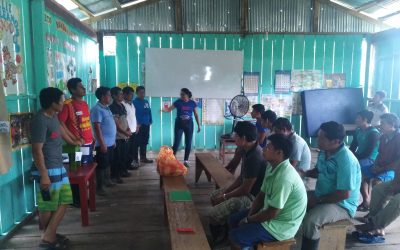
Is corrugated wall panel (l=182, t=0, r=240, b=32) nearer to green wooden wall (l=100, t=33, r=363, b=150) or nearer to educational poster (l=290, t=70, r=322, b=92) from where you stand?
green wooden wall (l=100, t=33, r=363, b=150)

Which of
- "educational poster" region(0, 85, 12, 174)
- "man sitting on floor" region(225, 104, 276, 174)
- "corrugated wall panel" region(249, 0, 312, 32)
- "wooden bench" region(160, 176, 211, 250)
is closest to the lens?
"educational poster" region(0, 85, 12, 174)

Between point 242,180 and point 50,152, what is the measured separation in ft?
5.36

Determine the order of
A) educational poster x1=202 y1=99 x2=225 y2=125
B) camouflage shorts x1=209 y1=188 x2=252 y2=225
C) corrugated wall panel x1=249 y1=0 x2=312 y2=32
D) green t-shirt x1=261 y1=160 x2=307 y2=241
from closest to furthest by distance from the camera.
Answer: green t-shirt x1=261 y1=160 x2=307 y2=241, camouflage shorts x1=209 y1=188 x2=252 y2=225, educational poster x1=202 y1=99 x2=225 y2=125, corrugated wall panel x1=249 y1=0 x2=312 y2=32

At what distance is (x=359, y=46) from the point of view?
7.28m

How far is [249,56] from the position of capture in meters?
7.14

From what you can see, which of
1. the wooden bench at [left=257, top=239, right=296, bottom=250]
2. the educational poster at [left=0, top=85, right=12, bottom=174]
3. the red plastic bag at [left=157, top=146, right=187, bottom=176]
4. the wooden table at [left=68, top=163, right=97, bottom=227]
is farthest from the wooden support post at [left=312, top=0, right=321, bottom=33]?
the educational poster at [left=0, top=85, right=12, bottom=174]

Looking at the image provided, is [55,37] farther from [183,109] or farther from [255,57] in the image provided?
[255,57]

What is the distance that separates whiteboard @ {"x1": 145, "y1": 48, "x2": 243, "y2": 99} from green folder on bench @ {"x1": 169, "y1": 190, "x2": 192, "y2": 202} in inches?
162

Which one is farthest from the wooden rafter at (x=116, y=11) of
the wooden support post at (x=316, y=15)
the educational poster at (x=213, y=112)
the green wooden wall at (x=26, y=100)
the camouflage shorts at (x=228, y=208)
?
the camouflage shorts at (x=228, y=208)

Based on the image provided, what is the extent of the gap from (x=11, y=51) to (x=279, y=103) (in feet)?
18.6

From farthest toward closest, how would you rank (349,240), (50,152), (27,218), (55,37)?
1. (55,37)
2. (27,218)
3. (349,240)
4. (50,152)

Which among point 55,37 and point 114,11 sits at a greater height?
point 114,11

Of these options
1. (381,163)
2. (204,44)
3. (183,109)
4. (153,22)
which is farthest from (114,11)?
(381,163)

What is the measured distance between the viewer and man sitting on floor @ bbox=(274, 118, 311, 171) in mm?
3221
